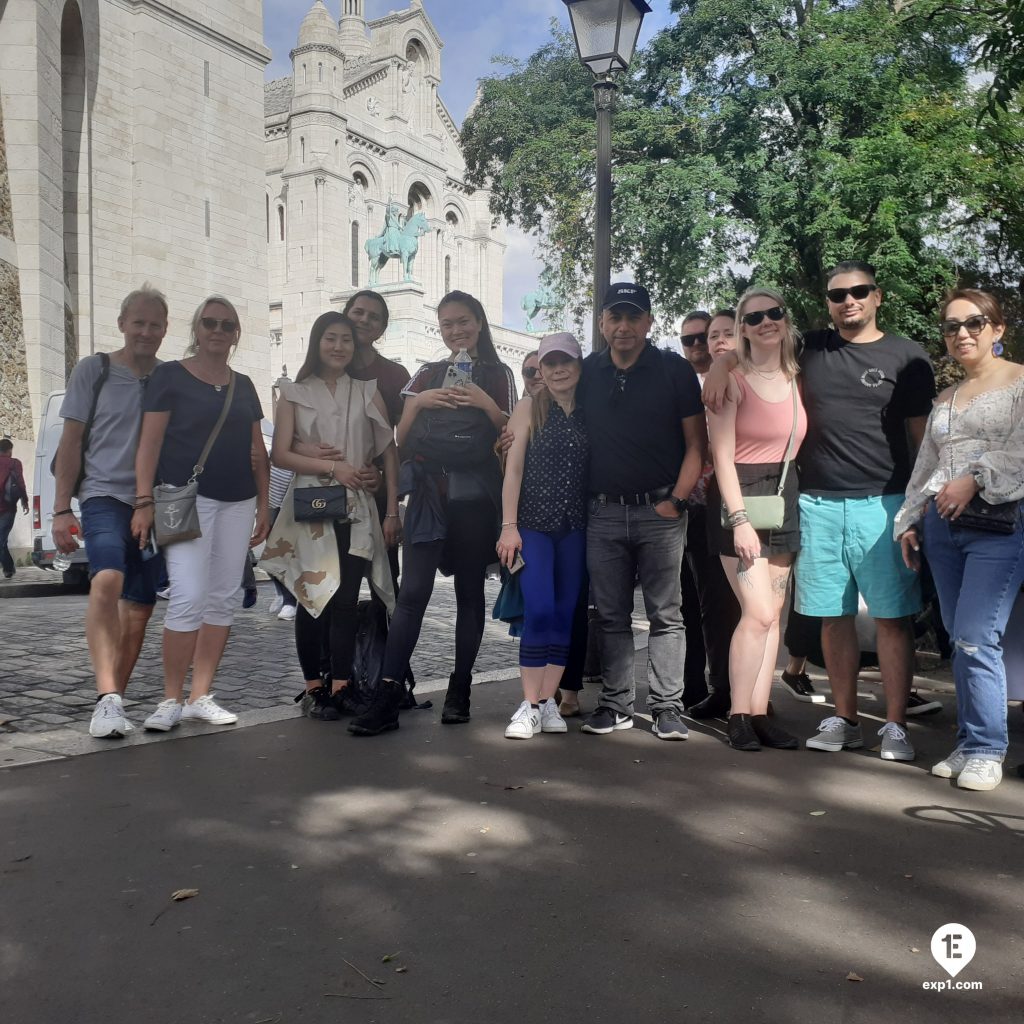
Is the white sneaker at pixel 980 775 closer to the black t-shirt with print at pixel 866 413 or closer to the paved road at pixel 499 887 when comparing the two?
the paved road at pixel 499 887

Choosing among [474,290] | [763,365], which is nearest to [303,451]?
[763,365]

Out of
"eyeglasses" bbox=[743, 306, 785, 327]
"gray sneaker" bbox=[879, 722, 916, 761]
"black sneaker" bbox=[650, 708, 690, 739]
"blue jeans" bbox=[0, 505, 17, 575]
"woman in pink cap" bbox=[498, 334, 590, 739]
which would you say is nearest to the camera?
"gray sneaker" bbox=[879, 722, 916, 761]

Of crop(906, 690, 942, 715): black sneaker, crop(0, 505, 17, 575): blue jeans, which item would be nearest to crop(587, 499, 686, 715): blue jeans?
crop(906, 690, 942, 715): black sneaker

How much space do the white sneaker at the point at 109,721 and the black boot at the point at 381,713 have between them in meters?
0.99

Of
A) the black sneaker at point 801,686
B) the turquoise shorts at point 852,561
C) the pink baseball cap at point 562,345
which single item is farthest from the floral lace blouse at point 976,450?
the black sneaker at point 801,686

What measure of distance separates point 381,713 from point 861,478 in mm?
2323

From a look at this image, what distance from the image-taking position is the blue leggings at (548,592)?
5.34 metres

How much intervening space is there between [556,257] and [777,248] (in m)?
6.53

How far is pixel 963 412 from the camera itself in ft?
15.0

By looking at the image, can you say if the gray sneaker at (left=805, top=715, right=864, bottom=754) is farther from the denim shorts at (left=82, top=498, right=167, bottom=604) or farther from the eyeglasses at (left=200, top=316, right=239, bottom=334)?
the eyeglasses at (left=200, top=316, right=239, bottom=334)

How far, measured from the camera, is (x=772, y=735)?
500 cm

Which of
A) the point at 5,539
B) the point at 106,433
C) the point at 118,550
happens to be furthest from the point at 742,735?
the point at 5,539
